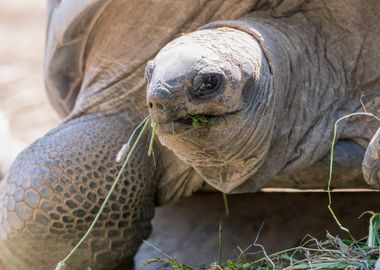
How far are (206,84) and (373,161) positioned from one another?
490mm

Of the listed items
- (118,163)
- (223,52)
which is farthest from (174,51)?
(118,163)

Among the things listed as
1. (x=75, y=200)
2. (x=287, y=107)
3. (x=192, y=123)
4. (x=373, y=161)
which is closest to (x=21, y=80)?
(x=75, y=200)

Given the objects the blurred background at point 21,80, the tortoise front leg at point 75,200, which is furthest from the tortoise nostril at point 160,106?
the blurred background at point 21,80

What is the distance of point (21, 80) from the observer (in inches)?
290

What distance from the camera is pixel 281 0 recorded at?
3.70 metres

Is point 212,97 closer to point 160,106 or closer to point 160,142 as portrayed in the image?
point 160,106

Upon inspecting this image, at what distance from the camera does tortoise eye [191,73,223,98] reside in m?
2.94

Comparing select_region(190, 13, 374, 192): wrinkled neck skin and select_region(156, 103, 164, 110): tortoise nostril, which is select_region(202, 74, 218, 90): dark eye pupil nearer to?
select_region(156, 103, 164, 110): tortoise nostril

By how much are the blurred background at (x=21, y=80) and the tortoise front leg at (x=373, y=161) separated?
8.41 ft

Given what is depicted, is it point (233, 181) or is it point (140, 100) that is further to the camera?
point (140, 100)

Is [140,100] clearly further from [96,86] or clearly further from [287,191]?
[287,191]

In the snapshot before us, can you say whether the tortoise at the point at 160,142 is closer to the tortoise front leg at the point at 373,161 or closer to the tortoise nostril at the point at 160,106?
the tortoise nostril at the point at 160,106

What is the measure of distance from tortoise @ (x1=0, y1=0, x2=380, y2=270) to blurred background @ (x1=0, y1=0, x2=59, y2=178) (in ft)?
4.59

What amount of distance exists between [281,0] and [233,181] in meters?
0.67
